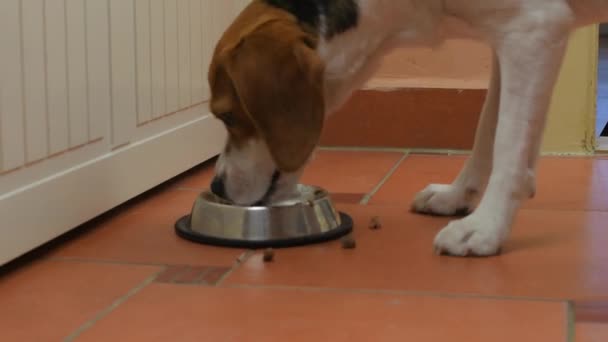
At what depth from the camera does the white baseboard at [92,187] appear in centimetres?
169

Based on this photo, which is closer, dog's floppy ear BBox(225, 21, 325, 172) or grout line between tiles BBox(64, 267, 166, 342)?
grout line between tiles BBox(64, 267, 166, 342)

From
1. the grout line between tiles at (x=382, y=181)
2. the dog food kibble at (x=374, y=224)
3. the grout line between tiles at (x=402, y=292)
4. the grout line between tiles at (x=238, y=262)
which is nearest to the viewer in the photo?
the grout line between tiles at (x=402, y=292)

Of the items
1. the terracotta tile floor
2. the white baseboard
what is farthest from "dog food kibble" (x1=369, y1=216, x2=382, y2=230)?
the white baseboard

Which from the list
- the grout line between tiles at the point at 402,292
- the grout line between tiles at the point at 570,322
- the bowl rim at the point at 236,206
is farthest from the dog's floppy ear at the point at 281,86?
the grout line between tiles at the point at 570,322

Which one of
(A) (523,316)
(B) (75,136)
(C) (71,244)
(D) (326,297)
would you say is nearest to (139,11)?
(B) (75,136)

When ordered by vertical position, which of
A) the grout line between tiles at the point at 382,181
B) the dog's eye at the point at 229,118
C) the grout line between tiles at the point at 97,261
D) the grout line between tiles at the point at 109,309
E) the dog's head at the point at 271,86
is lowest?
the grout line between tiles at the point at 382,181

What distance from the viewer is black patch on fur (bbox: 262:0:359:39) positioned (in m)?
1.78

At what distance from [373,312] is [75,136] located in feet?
2.51

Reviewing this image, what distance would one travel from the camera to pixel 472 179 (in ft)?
6.94

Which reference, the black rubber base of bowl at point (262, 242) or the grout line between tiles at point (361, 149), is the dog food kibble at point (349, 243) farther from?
the grout line between tiles at point (361, 149)

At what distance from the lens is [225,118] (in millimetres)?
1804

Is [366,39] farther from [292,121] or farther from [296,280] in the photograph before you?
[296,280]

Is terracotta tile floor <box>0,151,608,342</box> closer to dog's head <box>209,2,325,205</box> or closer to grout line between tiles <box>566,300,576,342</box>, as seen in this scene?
grout line between tiles <box>566,300,576,342</box>

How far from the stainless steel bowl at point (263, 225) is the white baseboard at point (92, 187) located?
227 mm
